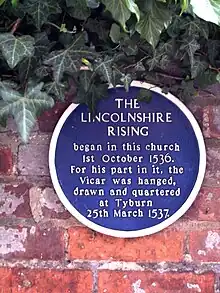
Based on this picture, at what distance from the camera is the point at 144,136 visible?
113 cm

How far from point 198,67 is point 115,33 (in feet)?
0.59

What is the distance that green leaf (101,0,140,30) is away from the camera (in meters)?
0.78

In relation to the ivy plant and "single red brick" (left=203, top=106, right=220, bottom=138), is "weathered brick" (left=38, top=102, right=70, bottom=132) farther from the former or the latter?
"single red brick" (left=203, top=106, right=220, bottom=138)

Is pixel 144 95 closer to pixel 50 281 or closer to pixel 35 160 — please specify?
pixel 35 160

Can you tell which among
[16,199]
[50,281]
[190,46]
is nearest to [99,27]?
[190,46]

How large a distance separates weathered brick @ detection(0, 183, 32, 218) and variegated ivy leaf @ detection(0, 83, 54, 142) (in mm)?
287

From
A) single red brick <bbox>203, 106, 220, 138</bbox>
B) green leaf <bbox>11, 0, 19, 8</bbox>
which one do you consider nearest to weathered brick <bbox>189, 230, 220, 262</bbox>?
single red brick <bbox>203, 106, 220, 138</bbox>

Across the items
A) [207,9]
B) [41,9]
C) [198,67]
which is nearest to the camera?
[207,9]

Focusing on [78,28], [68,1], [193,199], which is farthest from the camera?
[193,199]

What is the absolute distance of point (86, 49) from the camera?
0.96 metres

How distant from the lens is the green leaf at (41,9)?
91 cm

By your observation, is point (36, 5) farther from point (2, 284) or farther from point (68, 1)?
point (2, 284)

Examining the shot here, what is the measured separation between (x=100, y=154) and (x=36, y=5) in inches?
13.1

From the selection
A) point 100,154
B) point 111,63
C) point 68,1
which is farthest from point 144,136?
point 68,1
